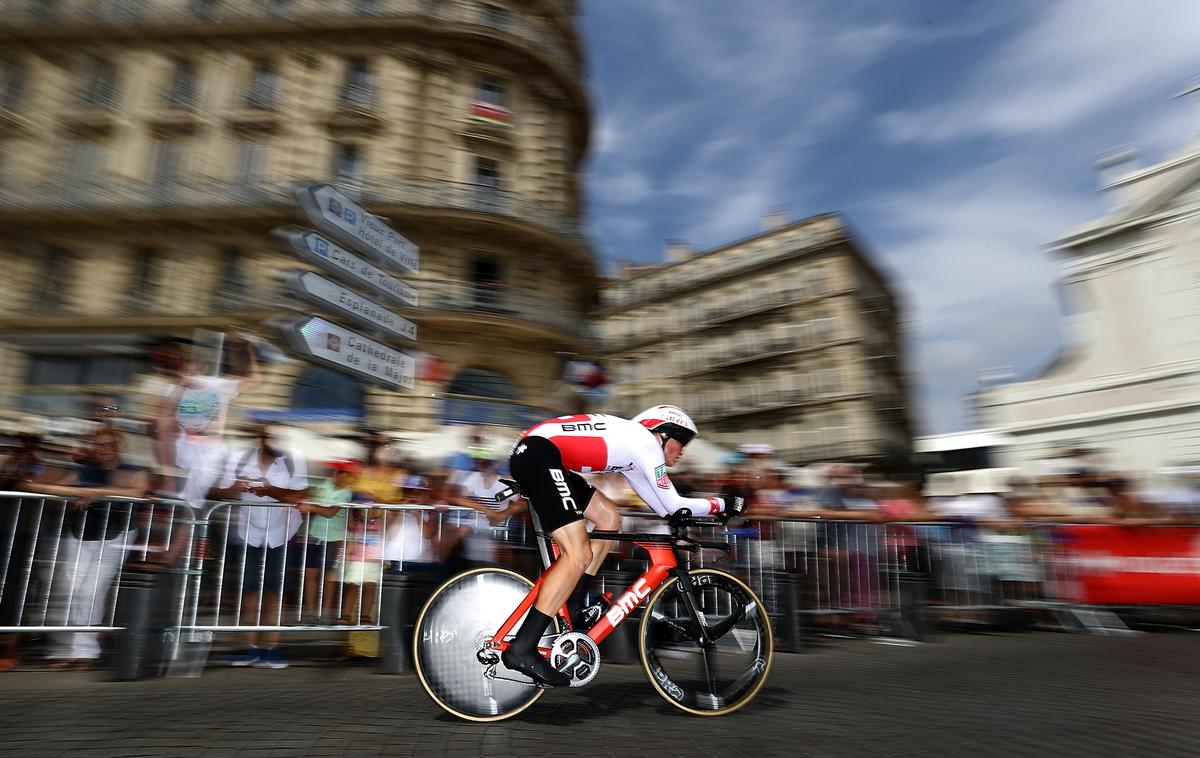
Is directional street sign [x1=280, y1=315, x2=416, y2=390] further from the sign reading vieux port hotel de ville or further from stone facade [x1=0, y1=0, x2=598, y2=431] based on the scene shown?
stone facade [x1=0, y1=0, x2=598, y2=431]

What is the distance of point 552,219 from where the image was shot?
77.5 ft

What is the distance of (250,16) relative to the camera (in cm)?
2436

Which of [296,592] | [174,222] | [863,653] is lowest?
[863,653]

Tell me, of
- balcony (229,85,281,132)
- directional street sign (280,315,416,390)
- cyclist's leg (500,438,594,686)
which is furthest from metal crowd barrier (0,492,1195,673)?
balcony (229,85,281,132)

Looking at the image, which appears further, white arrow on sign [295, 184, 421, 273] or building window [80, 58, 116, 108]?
building window [80, 58, 116, 108]

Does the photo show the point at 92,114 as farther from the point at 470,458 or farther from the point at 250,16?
the point at 470,458

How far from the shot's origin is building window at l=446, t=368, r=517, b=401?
840 inches

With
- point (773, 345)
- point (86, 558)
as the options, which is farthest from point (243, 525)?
point (773, 345)

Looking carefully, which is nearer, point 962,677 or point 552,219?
point 962,677

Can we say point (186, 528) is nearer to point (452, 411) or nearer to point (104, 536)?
point (104, 536)

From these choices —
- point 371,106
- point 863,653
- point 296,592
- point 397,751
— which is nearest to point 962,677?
point 863,653

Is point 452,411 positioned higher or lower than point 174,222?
lower

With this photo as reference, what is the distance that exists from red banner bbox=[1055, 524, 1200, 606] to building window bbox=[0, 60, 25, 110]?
32.7 m

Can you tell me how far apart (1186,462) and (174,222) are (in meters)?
29.9
